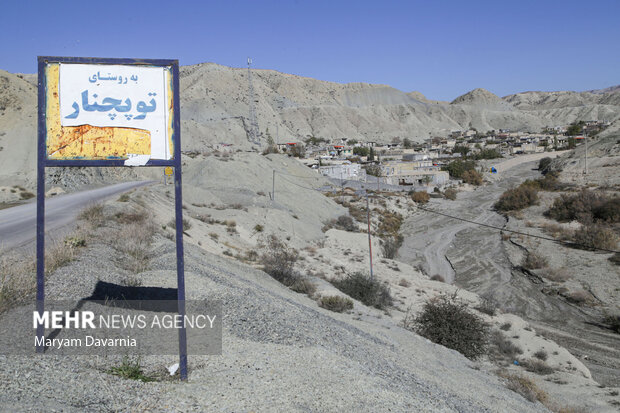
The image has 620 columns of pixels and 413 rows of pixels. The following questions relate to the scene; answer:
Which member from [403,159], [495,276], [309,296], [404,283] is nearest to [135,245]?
[309,296]

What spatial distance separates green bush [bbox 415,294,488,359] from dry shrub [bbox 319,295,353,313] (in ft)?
8.35

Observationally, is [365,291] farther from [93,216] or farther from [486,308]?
[93,216]

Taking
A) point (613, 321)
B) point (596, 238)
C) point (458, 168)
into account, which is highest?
point (458, 168)

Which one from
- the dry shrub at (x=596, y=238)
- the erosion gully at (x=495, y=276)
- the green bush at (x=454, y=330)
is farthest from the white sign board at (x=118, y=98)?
the dry shrub at (x=596, y=238)

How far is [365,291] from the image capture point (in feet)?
60.2

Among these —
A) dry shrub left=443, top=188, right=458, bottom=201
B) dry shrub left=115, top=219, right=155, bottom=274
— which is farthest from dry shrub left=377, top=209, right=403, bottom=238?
dry shrub left=115, top=219, right=155, bottom=274

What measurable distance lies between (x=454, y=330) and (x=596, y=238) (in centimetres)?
2308

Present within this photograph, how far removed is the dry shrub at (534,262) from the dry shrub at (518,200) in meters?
19.4

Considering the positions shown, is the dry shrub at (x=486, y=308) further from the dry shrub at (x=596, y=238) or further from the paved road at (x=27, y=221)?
the paved road at (x=27, y=221)

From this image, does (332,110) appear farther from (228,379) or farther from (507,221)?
(228,379)

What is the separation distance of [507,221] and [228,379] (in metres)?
44.0

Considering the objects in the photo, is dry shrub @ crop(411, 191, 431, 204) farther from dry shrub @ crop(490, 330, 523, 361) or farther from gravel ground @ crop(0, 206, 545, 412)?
gravel ground @ crop(0, 206, 545, 412)

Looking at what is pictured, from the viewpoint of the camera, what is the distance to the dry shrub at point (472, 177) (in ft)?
247

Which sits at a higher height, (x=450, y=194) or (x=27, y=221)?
(x=450, y=194)
